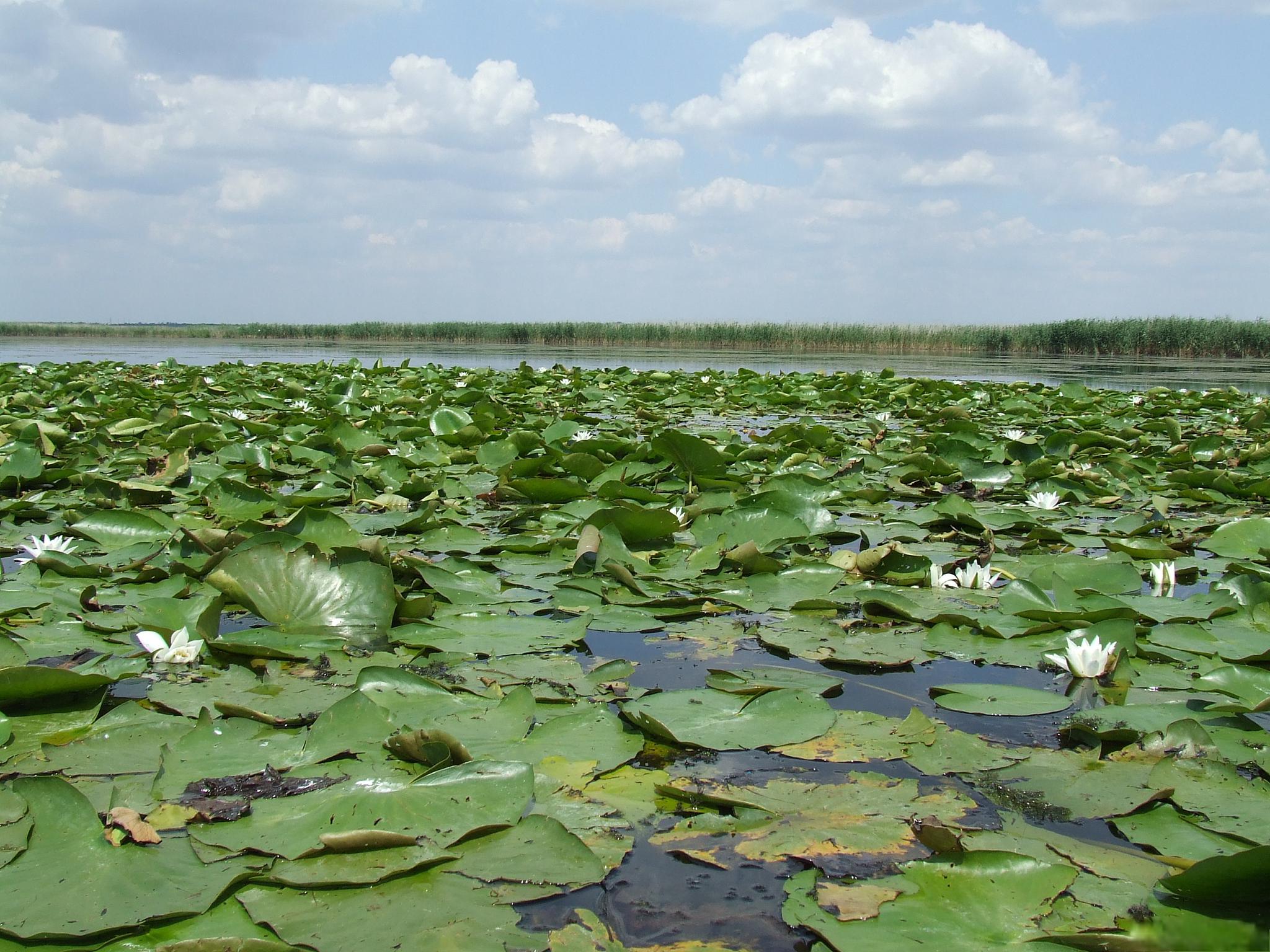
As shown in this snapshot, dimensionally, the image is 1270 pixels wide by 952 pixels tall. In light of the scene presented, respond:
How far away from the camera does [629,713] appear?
157cm

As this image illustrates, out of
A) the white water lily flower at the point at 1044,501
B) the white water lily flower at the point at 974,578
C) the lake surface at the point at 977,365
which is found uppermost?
the lake surface at the point at 977,365

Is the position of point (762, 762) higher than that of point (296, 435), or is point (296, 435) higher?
point (296, 435)

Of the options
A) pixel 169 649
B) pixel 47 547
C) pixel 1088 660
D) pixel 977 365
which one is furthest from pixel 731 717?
pixel 977 365

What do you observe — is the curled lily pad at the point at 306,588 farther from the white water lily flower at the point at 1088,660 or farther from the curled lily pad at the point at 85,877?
the white water lily flower at the point at 1088,660

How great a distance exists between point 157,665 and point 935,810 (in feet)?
4.91

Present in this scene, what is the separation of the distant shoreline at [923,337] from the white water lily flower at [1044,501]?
83.9ft

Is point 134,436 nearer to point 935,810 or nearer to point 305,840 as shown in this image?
point 305,840

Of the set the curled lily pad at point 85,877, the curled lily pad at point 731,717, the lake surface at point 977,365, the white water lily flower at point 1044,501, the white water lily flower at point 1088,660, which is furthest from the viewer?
the lake surface at point 977,365

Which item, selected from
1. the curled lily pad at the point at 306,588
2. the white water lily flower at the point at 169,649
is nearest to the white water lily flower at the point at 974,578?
the curled lily pad at the point at 306,588

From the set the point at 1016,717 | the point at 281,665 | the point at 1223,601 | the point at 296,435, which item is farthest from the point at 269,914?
the point at 296,435

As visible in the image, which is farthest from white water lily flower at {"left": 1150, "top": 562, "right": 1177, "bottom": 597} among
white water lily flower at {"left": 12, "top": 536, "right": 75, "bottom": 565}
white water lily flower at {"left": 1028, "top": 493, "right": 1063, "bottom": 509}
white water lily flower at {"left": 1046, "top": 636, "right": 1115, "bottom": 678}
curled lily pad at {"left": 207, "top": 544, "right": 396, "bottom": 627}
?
white water lily flower at {"left": 12, "top": 536, "right": 75, "bottom": 565}

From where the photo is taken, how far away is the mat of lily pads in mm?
1061

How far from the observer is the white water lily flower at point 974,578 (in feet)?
7.99

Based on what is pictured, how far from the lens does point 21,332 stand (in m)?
63.7
